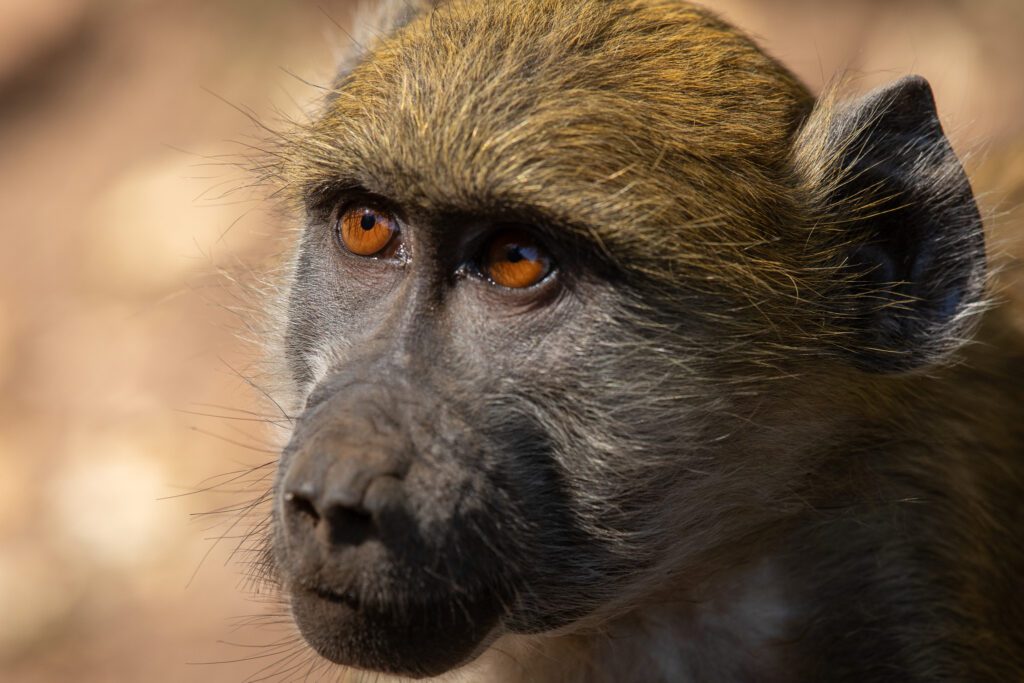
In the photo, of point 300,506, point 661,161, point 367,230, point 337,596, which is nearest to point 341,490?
point 300,506

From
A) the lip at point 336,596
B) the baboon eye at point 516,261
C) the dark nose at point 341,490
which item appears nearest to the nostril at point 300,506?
the dark nose at point 341,490

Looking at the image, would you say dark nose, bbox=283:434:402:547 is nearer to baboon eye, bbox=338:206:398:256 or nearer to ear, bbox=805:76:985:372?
baboon eye, bbox=338:206:398:256

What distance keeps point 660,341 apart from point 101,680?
421cm

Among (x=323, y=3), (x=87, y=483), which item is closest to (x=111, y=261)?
(x=87, y=483)

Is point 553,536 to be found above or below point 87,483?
above

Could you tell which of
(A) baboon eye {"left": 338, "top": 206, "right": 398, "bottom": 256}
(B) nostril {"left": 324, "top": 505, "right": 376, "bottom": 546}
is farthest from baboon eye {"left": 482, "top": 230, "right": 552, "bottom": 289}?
(B) nostril {"left": 324, "top": 505, "right": 376, "bottom": 546}

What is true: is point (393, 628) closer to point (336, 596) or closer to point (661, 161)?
point (336, 596)

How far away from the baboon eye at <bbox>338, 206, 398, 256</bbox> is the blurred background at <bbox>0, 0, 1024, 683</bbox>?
6.85ft

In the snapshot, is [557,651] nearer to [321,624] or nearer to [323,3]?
[321,624]

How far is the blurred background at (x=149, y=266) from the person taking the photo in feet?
21.2

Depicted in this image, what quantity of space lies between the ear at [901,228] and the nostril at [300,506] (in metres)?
1.57

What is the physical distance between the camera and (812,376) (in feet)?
11.5

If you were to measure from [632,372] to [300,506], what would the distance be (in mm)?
929

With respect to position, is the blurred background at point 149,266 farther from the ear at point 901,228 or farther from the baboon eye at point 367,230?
the baboon eye at point 367,230
